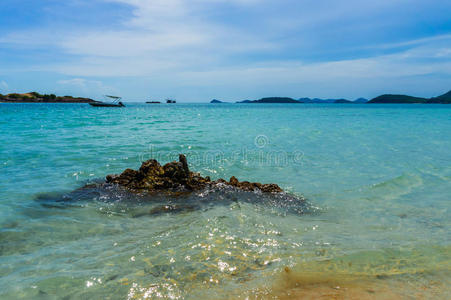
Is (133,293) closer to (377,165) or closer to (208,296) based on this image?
(208,296)

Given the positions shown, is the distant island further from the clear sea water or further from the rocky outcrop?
the rocky outcrop

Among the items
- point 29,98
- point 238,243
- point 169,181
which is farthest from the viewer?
point 29,98

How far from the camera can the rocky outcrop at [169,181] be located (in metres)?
8.95

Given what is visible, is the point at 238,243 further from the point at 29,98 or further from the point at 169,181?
the point at 29,98

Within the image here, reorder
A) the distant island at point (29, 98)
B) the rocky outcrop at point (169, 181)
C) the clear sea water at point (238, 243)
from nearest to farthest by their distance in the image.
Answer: the clear sea water at point (238, 243) → the rocky outcrop at point (169, 181) → the distant island at point (29, 98)

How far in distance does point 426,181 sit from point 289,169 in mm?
5007

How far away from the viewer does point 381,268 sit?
488cm

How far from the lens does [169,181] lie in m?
9.05

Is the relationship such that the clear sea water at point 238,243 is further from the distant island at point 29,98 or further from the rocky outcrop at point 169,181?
the distant island at point 29,98

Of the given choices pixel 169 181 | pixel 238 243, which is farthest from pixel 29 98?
pixel 238 243

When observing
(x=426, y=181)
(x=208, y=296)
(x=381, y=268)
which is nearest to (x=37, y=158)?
(x=208, y=296)

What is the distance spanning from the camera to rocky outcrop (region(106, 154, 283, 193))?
895 centimetres

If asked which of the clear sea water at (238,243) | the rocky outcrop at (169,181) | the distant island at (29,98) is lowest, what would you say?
the clear sea water at (238,243)

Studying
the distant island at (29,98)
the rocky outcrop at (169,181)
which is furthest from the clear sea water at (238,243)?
the distant island at (29,98)
